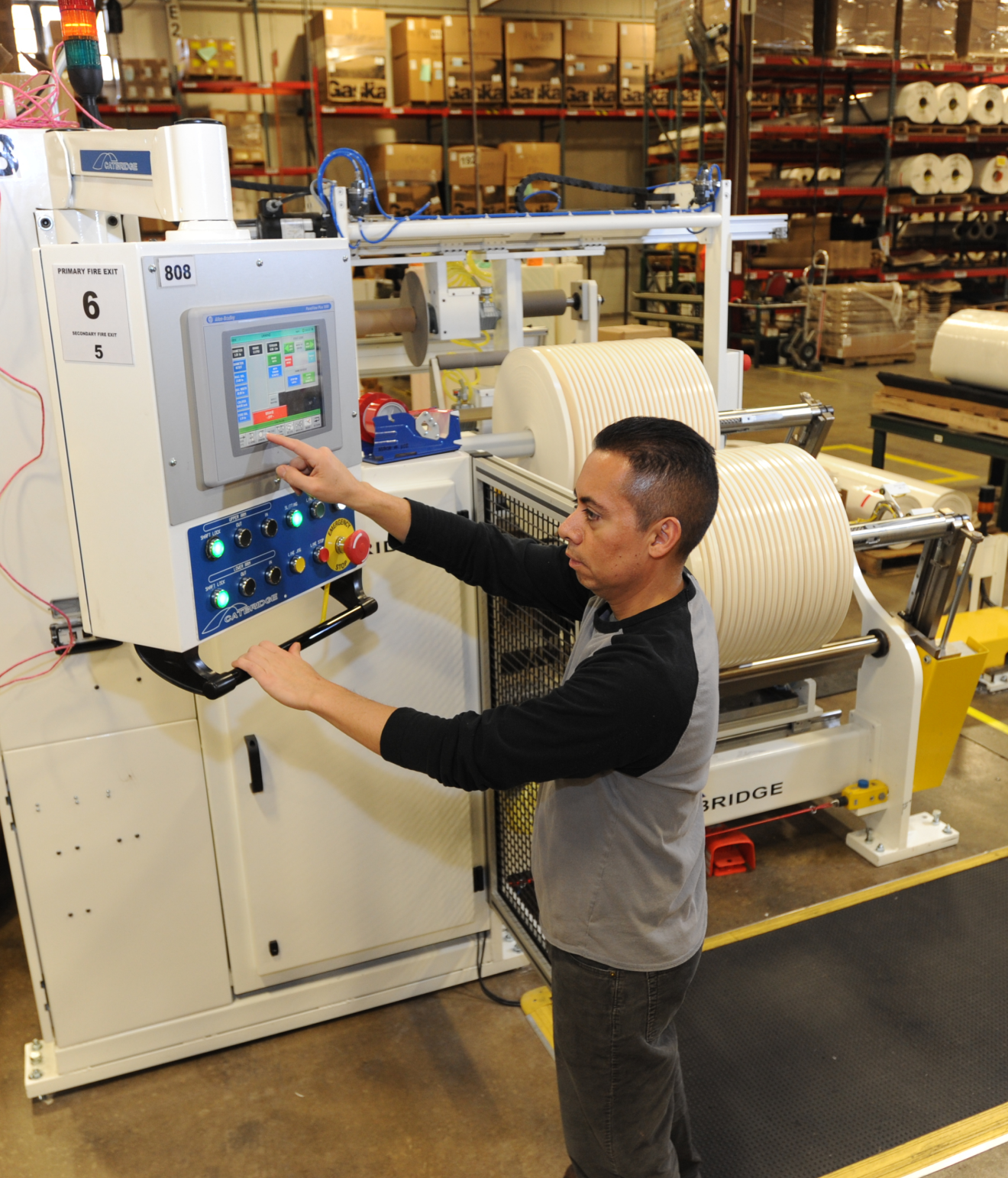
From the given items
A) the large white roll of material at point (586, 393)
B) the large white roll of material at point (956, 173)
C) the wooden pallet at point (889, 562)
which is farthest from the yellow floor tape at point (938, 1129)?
the large white roll of material at point (956, 173)

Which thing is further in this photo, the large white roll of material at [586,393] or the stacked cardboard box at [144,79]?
the stacked cardboard box at [144,79]

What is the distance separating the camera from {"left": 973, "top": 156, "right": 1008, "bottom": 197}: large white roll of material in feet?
43.3

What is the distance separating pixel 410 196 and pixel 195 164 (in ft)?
37.2

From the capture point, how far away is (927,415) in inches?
265

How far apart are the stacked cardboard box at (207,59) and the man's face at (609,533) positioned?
11.2 metres

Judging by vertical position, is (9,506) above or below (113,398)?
below

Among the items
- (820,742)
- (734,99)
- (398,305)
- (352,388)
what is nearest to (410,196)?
(734,99)

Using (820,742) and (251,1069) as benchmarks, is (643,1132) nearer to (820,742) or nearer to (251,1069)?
(251,1069)

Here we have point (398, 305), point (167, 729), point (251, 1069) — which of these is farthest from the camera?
point (398, 305)

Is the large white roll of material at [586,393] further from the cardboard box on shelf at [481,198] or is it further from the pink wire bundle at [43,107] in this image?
the cardboard box on shelf at [481,198]

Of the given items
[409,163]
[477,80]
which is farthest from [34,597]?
[477,80]

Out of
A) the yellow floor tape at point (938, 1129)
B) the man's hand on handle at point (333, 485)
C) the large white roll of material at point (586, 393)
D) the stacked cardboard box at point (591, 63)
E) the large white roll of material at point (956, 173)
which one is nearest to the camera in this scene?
the man's hand on handle at point (333, 485)

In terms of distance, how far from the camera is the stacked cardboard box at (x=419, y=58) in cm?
1243

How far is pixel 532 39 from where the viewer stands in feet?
42.6
